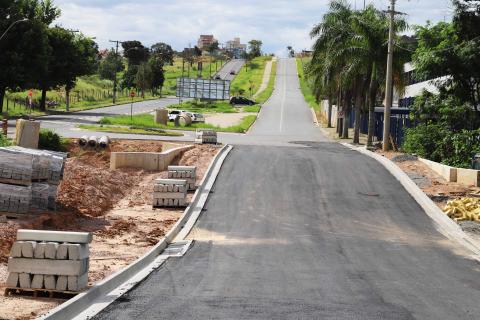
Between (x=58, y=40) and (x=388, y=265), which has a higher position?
(x=58, y=40)

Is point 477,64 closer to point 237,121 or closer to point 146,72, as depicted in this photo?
point 237,121

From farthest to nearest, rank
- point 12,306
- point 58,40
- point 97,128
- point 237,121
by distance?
1. point 58,40
2. point 237,121
3. point 97,128
4. point 12,306

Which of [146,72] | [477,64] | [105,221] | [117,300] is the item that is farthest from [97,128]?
[146,72]

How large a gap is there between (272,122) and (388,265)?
213ft

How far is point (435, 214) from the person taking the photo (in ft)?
83.4

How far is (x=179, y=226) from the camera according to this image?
2167cm

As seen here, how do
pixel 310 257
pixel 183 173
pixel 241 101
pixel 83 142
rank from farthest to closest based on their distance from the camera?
1. pixel 241 101
2. pixel 83 142
3. pixel 183 173
4. pixel 310 257

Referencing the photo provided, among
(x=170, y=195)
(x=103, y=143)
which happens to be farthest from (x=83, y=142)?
(x=170, y=195)

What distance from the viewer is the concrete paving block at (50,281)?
11.6 meters

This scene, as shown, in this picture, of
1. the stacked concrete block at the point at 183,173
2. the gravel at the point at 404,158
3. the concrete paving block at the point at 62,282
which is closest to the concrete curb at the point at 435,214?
the gravel at the point at 404,158

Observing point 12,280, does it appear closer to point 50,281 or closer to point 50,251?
point 50,281

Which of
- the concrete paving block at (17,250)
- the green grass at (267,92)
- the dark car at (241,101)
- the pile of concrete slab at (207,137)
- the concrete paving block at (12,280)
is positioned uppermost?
the green grass at (267,92)

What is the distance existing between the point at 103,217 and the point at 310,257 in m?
8.80

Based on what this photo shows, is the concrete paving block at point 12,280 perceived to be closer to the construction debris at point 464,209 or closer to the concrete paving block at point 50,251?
the concrete paving block at point 50,251
